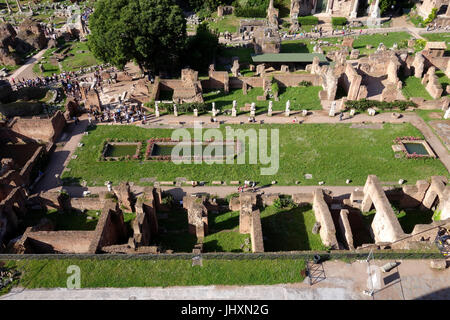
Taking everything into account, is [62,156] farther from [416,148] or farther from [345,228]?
[416,148]

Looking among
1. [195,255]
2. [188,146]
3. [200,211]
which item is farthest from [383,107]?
[195,255]

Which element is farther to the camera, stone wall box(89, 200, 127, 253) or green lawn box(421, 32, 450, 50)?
green lawn box(421, 32, 450, 50)

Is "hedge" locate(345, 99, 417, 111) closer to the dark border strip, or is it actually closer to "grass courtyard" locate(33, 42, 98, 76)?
the dark border strip

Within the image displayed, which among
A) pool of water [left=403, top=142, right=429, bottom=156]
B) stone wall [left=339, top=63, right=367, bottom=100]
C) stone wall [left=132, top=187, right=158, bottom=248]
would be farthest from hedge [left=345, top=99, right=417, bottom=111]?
stone wall [left=132, top=187, right=158, bottom=248]

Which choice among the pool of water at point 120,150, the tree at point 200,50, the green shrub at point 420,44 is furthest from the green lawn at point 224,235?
the green shrub at point 420,44

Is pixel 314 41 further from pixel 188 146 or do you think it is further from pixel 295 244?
pixel 295 244

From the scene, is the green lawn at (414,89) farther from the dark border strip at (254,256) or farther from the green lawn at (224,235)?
the green lawn at (224,235)
